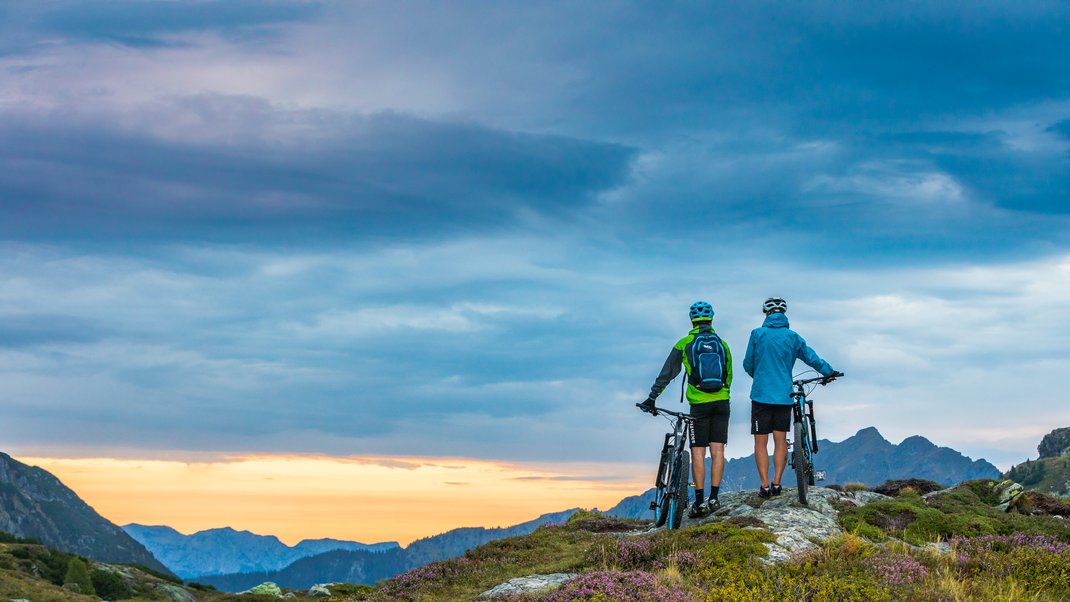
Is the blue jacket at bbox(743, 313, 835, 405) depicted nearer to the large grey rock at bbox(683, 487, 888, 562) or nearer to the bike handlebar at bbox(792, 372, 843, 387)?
the bike handlebar at bbox(792, 372, 843, 387)

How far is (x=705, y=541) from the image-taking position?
17438mm

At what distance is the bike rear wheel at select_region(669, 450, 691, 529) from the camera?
66.6 feet

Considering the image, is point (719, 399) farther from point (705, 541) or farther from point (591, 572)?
point (591, 572)

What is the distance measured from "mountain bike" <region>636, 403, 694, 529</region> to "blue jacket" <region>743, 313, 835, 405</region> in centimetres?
191

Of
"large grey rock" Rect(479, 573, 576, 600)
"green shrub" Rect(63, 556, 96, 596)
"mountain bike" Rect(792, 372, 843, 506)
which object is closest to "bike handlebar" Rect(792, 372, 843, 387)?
"mountain bike" Rect(792, 372, 843, 506)

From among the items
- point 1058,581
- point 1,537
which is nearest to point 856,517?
point 1058,581

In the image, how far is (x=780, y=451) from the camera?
829 inches

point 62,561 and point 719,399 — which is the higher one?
point 719,399

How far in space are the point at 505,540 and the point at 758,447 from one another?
6.21 metres

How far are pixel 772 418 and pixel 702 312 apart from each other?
9.95ft

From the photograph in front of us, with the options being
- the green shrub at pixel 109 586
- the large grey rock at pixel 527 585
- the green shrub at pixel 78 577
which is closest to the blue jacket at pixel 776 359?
the large grey rock at pixel 527 585

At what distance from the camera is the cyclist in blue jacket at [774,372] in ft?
68.1

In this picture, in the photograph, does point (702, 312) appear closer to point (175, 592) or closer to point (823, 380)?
point (823, 380)

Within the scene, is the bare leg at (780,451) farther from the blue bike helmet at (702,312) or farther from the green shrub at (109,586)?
the green shrub at (109,586)
